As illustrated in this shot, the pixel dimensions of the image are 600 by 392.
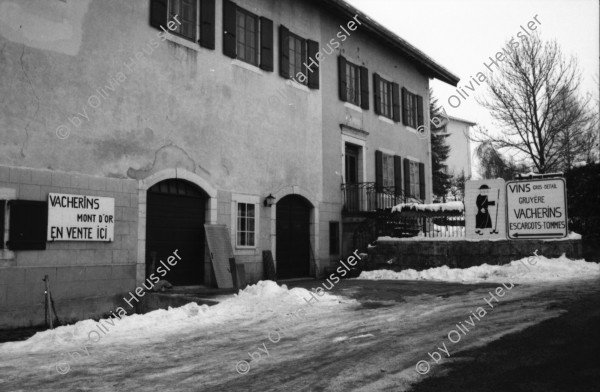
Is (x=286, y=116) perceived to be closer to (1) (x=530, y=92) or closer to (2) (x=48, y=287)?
(2) (x=48, y=287)

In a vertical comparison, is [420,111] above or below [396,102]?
above

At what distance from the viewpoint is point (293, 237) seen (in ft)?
51.5

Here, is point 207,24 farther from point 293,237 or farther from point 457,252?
point 457,252

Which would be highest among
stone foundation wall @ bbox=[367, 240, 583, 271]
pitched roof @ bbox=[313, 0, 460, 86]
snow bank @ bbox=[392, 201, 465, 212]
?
pitched roof @ bbox=[313, 0, 460, 86]

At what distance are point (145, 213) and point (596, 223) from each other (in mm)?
12804

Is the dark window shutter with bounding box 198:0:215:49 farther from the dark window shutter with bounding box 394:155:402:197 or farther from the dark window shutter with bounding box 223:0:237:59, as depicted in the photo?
the dark window shutter with bounding box 394:155:402:197

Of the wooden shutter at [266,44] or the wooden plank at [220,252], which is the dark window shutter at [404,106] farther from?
the wooden plank at [220,252]

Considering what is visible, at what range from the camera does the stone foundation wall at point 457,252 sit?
46.4 ft

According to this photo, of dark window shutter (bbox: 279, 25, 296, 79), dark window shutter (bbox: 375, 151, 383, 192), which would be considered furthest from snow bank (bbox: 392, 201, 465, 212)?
dark window shutter (bbox: 279, 25, 296, 79)

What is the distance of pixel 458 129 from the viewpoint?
51719 millimetres

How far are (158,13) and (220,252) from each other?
557 centimetres

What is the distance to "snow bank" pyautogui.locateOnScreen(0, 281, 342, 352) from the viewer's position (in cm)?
758

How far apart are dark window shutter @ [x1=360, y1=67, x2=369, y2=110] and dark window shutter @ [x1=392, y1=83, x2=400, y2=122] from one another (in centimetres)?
205

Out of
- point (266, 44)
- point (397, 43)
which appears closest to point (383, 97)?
point (397, 43)
